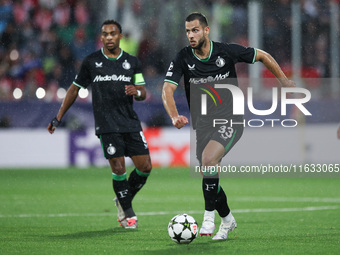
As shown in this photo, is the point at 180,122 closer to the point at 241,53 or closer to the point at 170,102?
the point at 170,102

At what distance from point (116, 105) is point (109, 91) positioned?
0.58 ft

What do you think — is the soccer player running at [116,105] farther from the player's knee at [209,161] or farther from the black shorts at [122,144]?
the player's knee at [209,161]

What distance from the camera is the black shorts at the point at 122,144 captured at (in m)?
8.47

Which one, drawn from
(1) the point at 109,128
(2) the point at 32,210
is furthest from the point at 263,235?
(2) the point at 32,210

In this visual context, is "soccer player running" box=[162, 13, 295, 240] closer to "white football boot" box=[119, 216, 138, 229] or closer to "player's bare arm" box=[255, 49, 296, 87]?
"player's bare arm" box=[255, 49, 296, 87]

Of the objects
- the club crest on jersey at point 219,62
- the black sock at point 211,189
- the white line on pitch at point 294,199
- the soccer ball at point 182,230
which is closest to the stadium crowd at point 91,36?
the white line on pitch at point 294,199

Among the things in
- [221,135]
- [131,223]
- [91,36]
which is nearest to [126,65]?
[131,223]

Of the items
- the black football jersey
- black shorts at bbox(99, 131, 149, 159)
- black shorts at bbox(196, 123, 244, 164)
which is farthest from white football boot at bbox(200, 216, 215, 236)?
black shorts at bbox(99, 131, 149, 159)

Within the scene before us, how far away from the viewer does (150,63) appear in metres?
18.6

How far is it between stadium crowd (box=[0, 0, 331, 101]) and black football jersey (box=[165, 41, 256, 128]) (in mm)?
9643

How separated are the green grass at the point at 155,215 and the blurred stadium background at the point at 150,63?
709mm

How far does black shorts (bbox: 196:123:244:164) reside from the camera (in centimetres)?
723

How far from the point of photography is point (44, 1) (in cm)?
2058

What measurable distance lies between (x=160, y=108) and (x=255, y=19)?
A: 2935 millimetres
